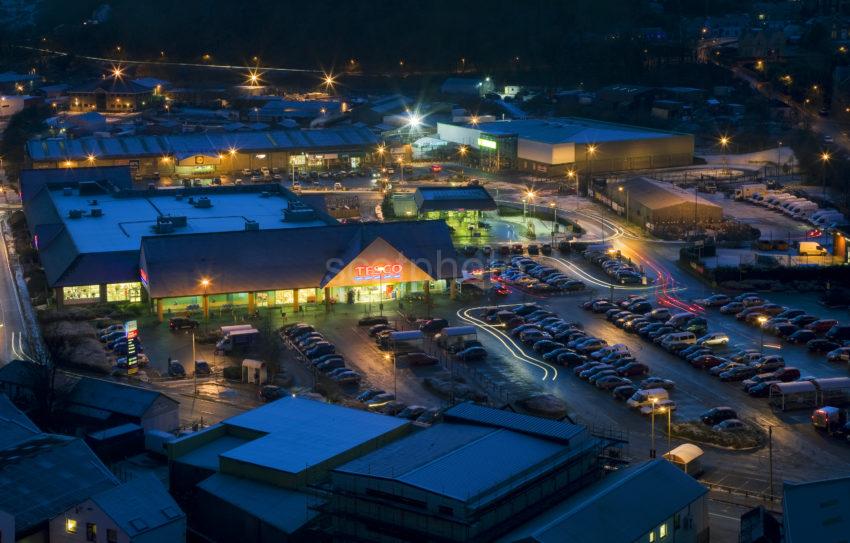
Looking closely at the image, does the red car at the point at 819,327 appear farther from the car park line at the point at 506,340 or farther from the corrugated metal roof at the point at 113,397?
the corrugated metal roof at the point at 113,397

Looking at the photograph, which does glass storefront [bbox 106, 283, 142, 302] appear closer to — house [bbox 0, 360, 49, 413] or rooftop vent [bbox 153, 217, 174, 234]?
rooftop vent [bbox 153, 217, 174, 234]

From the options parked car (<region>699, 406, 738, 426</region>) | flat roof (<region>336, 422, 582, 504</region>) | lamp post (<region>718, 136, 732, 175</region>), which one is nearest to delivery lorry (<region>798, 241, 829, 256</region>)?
parked car (<region>699, 406, 738, 426</region>)

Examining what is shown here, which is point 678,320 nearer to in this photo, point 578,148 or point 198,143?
point 578,148

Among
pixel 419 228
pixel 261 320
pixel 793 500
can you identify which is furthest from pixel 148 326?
pixel 793 500

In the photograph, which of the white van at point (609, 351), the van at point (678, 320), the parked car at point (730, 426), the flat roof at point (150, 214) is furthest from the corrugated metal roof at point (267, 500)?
the flat roof at point (150, 214)

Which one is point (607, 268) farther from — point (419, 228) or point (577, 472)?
point (577, 472)

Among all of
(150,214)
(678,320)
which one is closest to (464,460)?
(678,320)
